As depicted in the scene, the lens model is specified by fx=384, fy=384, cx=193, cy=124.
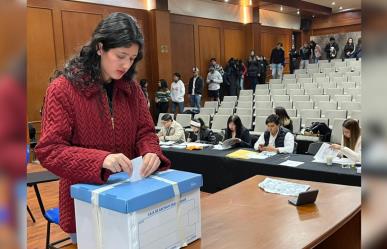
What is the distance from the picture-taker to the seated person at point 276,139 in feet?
13.7

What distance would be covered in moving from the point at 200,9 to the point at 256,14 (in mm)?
2642

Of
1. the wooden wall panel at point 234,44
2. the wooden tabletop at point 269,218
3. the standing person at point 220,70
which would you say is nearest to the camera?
the wooden tabletop at point 269,218

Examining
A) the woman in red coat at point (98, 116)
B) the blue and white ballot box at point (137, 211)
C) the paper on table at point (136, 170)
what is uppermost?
the woman in red coat at point (98, 116)

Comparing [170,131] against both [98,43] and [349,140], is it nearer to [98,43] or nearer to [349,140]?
[349,140]

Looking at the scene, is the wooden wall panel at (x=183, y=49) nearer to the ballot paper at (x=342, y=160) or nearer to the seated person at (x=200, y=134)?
the seated person at (x=200, y=134)

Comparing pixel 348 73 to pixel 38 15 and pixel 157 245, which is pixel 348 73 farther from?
pixel 157 245

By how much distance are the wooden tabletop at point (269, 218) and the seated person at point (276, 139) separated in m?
2.26

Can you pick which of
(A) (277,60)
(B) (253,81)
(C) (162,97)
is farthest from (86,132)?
(A) (277,60)

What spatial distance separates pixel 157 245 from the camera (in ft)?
3.39

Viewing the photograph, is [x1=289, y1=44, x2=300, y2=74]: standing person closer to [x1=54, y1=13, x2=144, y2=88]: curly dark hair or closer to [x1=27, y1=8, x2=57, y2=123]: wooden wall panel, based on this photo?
[x1=27, y1=8, x2=57, y2=123]: wooden wall panel

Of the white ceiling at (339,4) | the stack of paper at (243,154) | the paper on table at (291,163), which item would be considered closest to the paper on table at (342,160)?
the paper on table at (291,163)

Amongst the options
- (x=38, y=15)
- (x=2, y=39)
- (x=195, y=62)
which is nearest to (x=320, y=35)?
(x=195, y=62)

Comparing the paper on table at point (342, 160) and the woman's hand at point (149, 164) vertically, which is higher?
the woman's hand at point (149, 164)

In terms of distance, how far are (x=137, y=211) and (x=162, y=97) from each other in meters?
8.18
